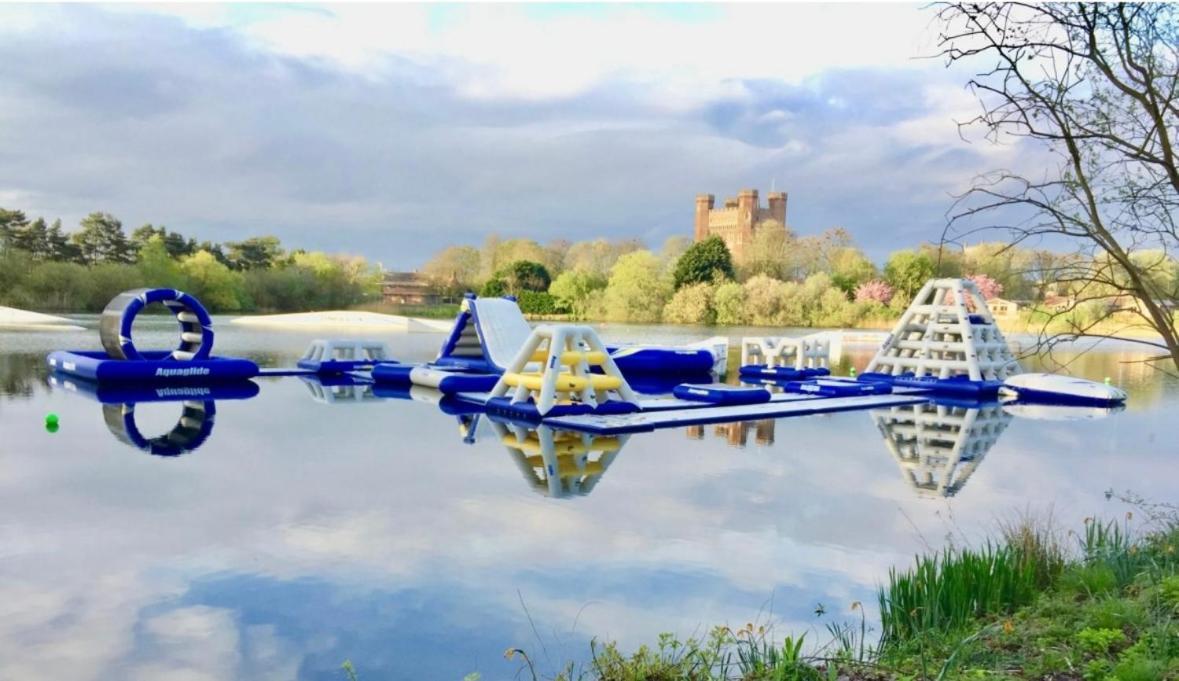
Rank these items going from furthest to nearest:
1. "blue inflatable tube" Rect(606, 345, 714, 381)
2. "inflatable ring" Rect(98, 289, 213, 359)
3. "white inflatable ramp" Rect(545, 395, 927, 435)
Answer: "blue inflatable tube" Rect(606, 345, 714, 381)
"inflatable ring" Rect(98, 289, 213, 359)
"white inflatable ramp" Rect(545, 395, 927, 435)

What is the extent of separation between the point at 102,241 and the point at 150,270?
359 centimetres

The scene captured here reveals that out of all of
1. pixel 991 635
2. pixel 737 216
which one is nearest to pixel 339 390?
pixel 991 635

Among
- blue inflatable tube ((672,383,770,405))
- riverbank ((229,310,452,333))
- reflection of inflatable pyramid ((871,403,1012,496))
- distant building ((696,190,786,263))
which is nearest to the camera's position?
reflection of inflatable pyramid ((871,403,1012,496))

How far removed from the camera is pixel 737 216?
193ft

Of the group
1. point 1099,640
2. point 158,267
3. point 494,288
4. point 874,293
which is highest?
point 874,293

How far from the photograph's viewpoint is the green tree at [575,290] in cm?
4112

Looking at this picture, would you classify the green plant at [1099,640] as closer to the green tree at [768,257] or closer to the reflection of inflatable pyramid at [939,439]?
the reflection of inflatable pyramid at [939,439]

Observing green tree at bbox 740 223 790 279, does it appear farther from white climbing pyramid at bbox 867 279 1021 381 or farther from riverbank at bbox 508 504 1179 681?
riverbank at bbox 508 504 1179 681

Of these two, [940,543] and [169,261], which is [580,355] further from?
[169,261]

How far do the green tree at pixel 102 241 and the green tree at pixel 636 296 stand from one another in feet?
68.7

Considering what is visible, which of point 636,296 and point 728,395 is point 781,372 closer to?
point 728,395

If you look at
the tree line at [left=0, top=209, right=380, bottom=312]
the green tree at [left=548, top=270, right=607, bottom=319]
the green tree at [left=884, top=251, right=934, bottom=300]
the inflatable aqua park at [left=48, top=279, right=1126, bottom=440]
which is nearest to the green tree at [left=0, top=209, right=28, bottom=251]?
the tree line at [left=0, top=209, right=380, bottom=312]

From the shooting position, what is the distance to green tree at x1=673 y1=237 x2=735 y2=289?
129 feet

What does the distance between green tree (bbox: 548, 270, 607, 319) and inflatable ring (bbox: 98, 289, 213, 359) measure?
82.8 ft
